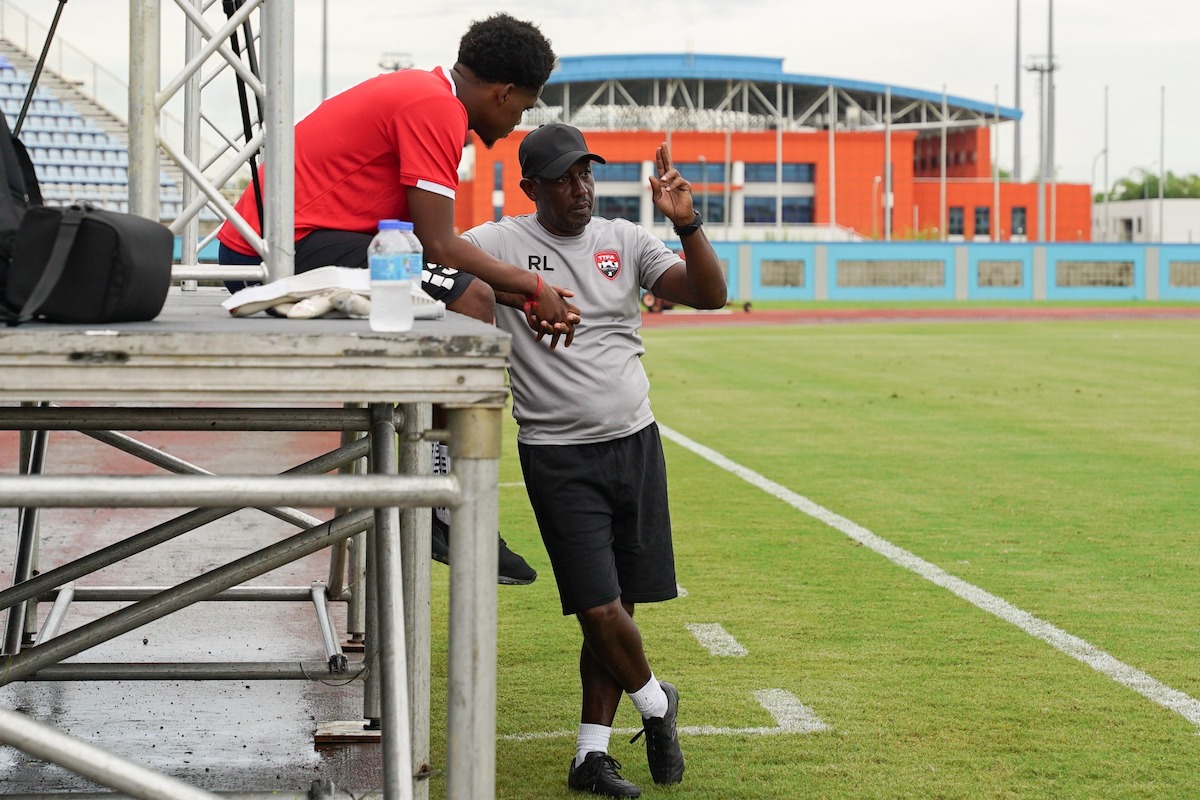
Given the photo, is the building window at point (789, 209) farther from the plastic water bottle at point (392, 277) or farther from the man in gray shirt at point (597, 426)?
the plastic water bottle at point (392, 277)

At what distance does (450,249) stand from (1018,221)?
302 feet

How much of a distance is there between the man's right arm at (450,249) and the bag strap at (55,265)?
1316 millimetres

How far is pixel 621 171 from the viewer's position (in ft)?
283

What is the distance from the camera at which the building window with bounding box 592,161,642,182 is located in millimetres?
85938

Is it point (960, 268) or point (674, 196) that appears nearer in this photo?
point (674, 196)

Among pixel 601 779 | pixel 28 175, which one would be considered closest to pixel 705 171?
pixel 601 779

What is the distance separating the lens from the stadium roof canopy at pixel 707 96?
9319 centimetres

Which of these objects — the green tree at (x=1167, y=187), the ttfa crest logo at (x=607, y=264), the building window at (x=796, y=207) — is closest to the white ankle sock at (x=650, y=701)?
the ttfa crest logo at (x=607, y=264)

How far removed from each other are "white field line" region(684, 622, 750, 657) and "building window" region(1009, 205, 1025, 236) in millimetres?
89083

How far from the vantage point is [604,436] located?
4480 mm

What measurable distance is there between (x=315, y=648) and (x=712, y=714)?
1844 mm

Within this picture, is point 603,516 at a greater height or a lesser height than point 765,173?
lesser

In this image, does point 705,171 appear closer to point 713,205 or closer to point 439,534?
point 713,205

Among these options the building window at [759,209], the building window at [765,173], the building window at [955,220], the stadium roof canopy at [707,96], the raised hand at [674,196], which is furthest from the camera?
the stadium roof canopy at [707,96]
